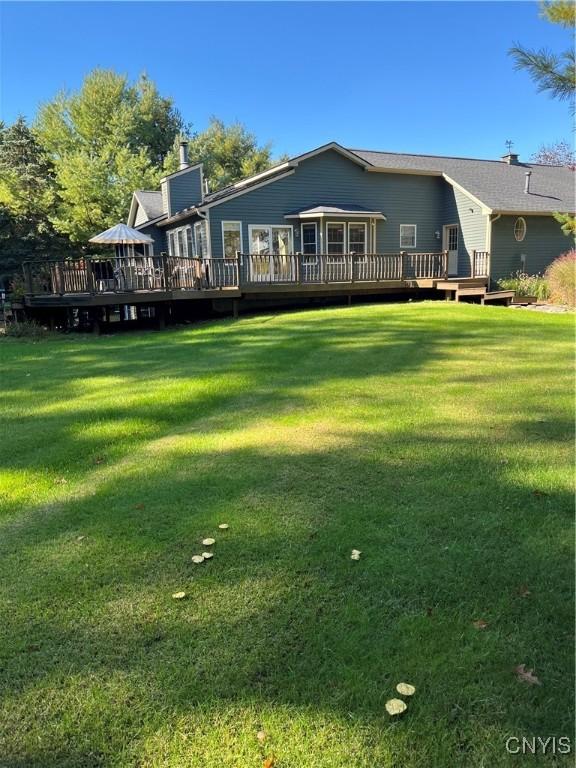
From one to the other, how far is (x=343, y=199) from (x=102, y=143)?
939 inches

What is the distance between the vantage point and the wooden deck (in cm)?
1357

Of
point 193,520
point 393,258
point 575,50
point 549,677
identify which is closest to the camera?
point 549,677

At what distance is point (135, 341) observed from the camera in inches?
467

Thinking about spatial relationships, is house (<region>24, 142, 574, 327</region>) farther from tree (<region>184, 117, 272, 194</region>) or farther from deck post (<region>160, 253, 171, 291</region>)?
tree (<region>184, 117, 272, 194</region>)

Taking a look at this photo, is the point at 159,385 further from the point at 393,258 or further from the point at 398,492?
the point at 393,258

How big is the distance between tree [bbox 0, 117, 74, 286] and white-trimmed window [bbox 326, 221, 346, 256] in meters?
Result: 21.4

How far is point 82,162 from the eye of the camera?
99.3 ft

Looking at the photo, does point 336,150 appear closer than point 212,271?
No

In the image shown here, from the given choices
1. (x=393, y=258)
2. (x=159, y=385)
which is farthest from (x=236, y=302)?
(x=159, y=385)

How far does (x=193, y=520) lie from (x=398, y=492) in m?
1.33

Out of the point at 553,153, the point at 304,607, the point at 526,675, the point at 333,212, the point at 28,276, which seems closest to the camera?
the point at 526,675

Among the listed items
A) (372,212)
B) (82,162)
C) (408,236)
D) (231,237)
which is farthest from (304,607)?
(82,162)

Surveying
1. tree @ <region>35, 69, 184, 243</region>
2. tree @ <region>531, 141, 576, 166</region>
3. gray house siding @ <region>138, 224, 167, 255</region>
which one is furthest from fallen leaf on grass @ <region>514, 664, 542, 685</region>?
tree @ <region>531, 141, 576, 166</region>

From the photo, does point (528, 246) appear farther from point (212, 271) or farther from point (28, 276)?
point (28, 276)
